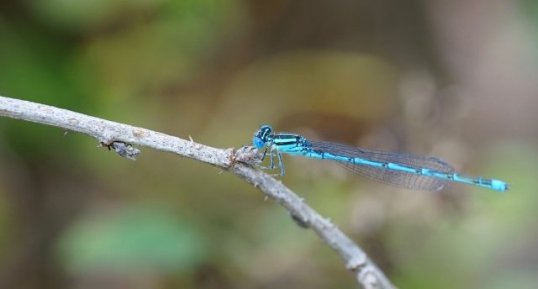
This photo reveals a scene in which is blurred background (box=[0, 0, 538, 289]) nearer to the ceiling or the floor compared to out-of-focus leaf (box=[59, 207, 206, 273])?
nearer to the ceiling

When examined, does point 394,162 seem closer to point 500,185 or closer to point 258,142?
point 500,185

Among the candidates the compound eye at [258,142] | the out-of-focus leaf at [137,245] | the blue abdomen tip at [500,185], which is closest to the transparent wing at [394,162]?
the blue abdomen tip at [500,185]

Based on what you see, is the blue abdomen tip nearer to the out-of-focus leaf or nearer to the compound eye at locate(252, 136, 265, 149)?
the compound eye at locate(252, 136, 265, 149)

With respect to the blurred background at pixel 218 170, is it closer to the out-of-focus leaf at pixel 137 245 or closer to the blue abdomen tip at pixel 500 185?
the out-of-focus leaf at pixel 137 245

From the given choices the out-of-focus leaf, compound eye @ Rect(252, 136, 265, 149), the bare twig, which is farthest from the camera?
the out-of-focus leaf

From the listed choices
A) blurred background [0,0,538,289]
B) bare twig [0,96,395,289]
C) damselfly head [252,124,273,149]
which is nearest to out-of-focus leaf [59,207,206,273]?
blurred background [0,0,538,289]

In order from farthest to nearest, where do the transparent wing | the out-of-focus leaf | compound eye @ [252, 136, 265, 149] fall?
1. the out-of-focus leaf
2. the transparent wing
3. compound eye @ [252, 136, 265, 149]

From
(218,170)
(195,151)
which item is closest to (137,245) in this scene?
(218,170)
